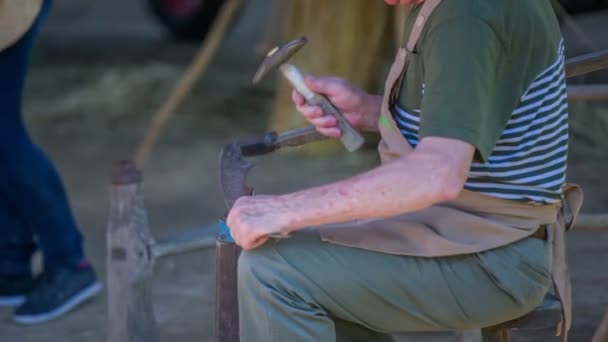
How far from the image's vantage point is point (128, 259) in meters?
2.57

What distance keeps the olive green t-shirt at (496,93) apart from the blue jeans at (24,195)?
4.68 ft

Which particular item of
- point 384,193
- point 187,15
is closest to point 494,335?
point 384,193

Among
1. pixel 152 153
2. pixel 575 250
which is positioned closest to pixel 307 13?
pixel 152 153

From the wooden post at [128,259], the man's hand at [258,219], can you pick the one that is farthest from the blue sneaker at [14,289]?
the man's hand at [258,219]

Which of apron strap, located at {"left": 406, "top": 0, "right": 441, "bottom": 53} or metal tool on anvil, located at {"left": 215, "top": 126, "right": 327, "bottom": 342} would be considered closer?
apron strap, located at {"left": 406, "top": 0, "right": 441, "bottom": 53}

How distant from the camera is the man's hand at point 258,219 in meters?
1.68

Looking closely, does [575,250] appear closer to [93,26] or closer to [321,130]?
[321,130]

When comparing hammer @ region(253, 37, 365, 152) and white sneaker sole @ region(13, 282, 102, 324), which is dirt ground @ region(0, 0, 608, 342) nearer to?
white sneaker sole @ region(13, 282, 102, 324)

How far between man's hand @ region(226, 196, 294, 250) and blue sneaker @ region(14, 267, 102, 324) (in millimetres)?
1569

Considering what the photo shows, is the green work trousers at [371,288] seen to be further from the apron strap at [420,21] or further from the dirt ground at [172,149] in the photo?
the dirt ground at [172,149]

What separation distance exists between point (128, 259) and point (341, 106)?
0.74 meters

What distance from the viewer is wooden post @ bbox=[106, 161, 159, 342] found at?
2.57 m

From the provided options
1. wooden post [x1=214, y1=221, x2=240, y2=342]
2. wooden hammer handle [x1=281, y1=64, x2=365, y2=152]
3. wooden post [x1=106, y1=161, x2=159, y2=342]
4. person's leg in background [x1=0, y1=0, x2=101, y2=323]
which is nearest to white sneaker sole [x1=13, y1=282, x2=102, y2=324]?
person's leg in background [x1=0, y1=0, x2=101, y2=323]

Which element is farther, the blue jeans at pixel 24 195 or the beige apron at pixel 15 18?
the blue jeans at pixel 24 195
